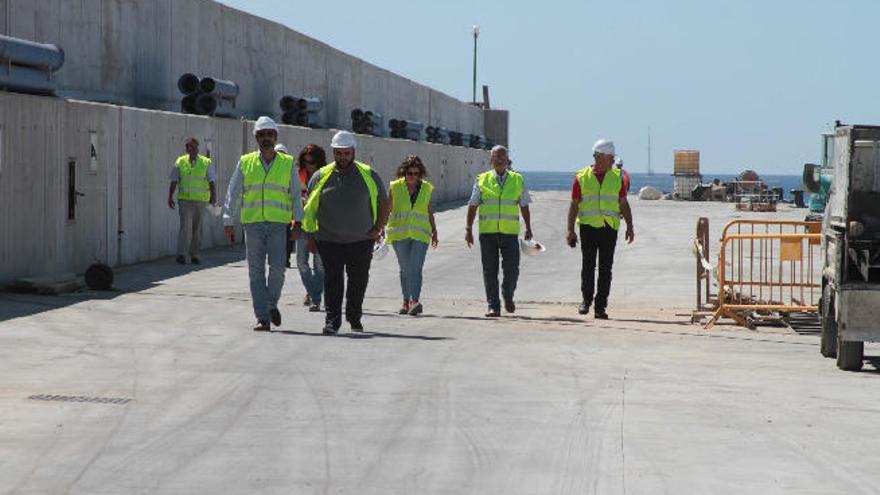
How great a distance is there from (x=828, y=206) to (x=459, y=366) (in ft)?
12.2

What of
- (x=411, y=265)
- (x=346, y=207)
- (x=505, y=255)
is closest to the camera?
(x=346, y=207)

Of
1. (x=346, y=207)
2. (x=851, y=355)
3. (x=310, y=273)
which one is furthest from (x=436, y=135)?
(x=851, y=355)

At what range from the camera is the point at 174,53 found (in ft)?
107

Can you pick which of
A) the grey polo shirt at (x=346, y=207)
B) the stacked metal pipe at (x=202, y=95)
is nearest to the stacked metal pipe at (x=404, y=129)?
the stacked metal pipe at (x=202, y=95)

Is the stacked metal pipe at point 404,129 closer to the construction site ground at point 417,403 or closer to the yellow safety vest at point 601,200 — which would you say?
the construction site ground at point 417,403

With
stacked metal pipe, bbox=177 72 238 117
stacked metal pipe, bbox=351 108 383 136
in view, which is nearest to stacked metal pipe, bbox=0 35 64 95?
stacked metal pipe, bbox=177 72 238 117

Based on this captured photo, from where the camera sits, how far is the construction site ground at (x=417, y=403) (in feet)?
27.8

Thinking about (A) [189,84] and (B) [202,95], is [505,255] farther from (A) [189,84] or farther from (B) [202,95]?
(A) [189,84]

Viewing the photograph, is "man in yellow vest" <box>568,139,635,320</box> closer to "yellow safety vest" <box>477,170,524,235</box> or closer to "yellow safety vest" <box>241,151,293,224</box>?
"yellow safety vest" <box>477,170,524,235</box>

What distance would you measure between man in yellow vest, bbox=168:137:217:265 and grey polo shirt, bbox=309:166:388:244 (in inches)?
378

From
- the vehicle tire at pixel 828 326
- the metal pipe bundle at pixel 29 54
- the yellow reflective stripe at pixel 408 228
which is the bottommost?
the vehicle tire at pixel 828 326

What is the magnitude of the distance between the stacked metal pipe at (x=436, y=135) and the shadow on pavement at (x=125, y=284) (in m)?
37.0

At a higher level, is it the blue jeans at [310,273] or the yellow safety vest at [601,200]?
the yellow safety vest at [601,200]

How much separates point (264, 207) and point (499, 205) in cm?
328
